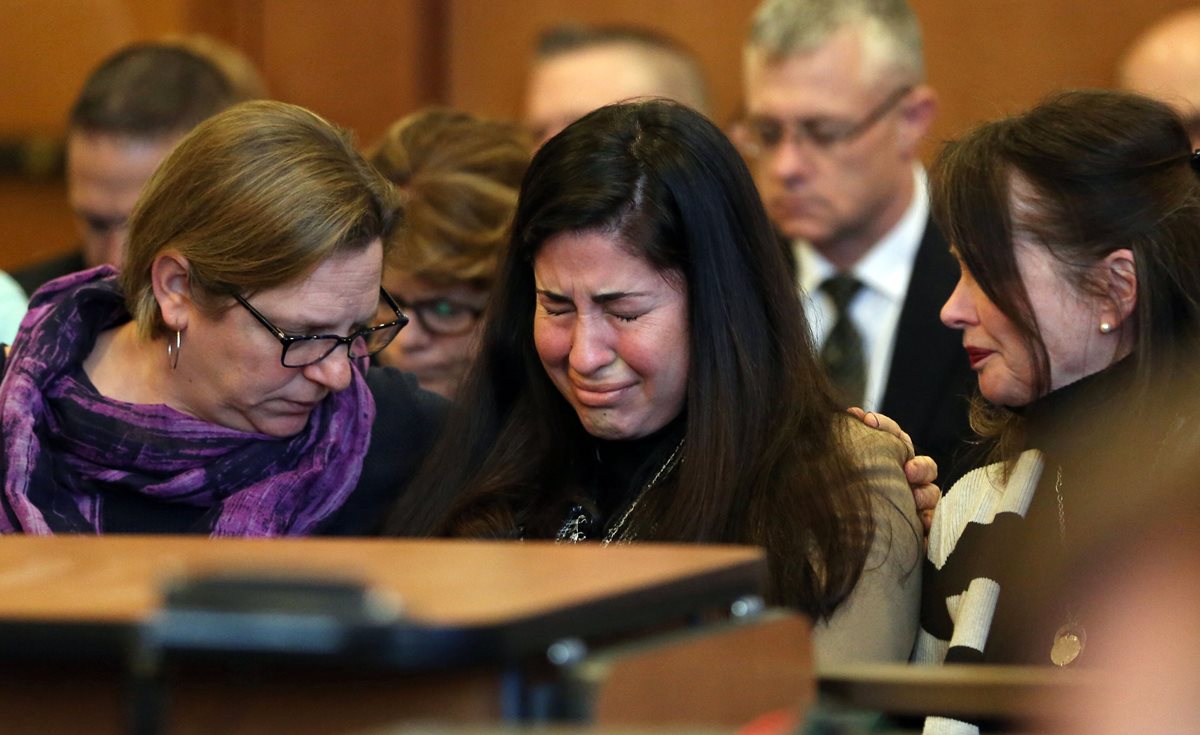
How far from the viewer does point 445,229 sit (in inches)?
120

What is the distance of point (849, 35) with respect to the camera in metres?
3.76

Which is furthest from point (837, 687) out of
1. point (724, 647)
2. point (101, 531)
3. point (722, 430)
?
point (101, 531)

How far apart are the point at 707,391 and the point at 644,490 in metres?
0.16

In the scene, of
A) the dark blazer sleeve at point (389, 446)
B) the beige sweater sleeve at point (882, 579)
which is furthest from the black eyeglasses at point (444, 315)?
the beige sweater sleeve at point (882, 579)

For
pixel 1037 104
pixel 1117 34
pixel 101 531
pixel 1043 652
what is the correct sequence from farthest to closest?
pixel 1117 34 → pixel 101 531 → pixel 1037 104 → pixel 1043 652

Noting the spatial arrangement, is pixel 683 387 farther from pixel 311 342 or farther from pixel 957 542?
pixel 311 342

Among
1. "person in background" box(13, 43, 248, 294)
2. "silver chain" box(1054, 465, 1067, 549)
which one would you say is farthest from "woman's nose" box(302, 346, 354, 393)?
"person in background" box(13, 43, 248, 294)

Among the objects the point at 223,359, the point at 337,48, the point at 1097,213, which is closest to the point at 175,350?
the point at 223,359

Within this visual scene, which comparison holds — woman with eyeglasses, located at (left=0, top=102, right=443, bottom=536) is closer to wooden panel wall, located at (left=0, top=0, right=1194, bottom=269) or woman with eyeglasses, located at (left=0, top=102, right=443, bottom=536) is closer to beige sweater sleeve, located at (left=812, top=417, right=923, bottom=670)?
beige sweater sleeve, located at (left=812, top=417, right=923, bottom=670)

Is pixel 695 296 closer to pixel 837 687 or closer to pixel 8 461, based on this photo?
pixel 837 687

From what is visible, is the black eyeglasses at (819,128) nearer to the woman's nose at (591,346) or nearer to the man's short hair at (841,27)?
the man's short hair at (841,27)

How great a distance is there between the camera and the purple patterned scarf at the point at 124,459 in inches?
95.3

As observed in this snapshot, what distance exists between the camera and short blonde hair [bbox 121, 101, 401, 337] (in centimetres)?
232

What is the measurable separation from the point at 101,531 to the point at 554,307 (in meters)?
0.74
